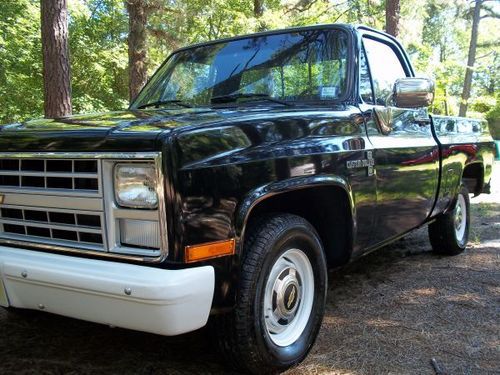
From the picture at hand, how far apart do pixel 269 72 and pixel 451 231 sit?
2.83 meters

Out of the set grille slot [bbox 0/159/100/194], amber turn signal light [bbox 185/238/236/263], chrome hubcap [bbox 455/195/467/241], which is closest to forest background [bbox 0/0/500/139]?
chrome hubcap [bbox 455/195/467/241]

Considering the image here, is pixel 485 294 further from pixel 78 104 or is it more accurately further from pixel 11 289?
pixel 78 104

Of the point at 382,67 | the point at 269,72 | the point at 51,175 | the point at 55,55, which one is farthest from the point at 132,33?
the point at 51,175

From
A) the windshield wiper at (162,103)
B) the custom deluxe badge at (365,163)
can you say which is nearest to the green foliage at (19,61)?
the windshield wiper at (162,103)

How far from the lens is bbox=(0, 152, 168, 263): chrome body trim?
6.79ft

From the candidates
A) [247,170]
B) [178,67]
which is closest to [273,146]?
[247,170]

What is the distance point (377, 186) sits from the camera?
335 cm

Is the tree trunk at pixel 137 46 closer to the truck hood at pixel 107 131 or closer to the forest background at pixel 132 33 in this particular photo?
the forest background at pixel 132 33

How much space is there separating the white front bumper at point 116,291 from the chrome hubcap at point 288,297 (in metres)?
0.59

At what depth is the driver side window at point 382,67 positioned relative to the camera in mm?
3721

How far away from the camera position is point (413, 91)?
347 cm

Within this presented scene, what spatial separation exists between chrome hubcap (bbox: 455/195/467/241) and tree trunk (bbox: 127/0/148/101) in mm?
8691

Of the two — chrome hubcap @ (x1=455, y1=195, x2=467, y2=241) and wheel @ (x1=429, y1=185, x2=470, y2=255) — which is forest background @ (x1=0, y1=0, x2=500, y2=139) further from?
wheel @ (x1=429, y1=185, x2=470, y2=255)

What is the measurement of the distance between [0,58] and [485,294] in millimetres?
17776
